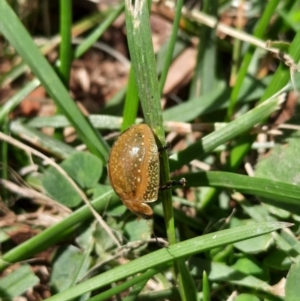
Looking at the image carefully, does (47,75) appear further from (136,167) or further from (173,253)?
(173,253)

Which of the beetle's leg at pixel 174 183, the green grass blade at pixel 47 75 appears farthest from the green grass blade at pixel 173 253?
the green grass blade at pixel 47 75

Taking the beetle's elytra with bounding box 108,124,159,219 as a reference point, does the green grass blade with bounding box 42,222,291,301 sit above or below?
below

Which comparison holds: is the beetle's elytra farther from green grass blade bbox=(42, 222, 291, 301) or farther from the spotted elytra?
green grass blade bbox=(42, 222, 291, 301)

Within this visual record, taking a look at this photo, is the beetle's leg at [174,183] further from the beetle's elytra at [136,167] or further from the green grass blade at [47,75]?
the green grass blade at [47,75]

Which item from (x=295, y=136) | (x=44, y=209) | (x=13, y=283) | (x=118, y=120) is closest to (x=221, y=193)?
(x=295, y=136)

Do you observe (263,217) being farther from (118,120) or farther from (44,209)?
(44,209)

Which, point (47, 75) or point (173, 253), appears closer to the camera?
point (173, 253)

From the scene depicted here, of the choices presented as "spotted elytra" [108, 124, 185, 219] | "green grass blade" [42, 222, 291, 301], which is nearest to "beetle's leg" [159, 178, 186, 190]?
"spotted elytra" [108, 124, 185, 219]

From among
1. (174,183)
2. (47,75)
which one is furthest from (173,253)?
(47,75)
